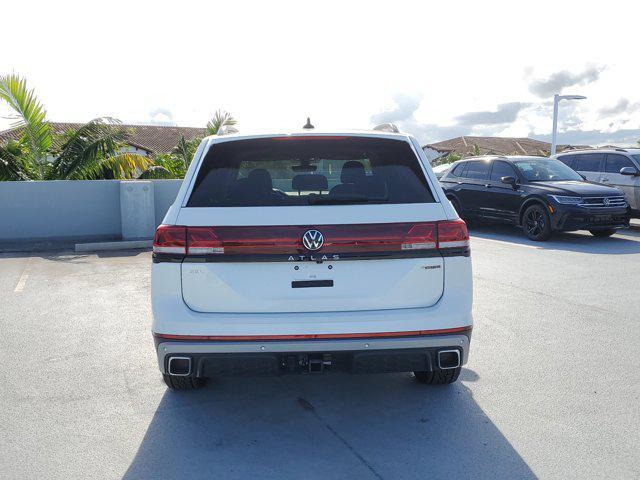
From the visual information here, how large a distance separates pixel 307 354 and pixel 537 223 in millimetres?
9481

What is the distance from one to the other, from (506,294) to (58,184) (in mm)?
9394

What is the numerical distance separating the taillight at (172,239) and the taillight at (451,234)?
139 centimetres

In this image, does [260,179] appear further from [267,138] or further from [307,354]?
[307,354]

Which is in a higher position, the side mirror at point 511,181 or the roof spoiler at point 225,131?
the roof spoiler at point 225,131

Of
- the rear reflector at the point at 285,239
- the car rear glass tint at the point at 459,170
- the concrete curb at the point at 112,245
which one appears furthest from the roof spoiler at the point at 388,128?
the car rear glass tint at the point at 459,170

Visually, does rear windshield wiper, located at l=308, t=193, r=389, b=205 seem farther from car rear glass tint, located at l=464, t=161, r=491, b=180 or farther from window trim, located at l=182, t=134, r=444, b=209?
car rear glass tint, located at l=464, t=161, r=491, b=180

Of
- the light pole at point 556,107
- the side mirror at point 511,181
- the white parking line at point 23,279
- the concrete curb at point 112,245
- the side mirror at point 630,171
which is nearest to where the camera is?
the white parking line at point 23,279

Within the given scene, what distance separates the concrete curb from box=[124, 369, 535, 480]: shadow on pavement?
7.90m

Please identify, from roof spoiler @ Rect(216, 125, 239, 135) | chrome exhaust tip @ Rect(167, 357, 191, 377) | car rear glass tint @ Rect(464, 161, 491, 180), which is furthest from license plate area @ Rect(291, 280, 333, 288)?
car rear glass tint @ Rect(464, 161, 491, 180)

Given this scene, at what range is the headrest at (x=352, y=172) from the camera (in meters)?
3.56

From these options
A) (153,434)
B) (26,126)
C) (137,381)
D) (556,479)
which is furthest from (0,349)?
(26,126)

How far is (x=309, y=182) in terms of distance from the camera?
366 centimetres

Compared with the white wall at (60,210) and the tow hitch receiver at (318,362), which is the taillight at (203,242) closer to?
the tow hitch receiver at (318,362)

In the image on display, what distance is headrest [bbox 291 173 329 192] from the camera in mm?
3574
